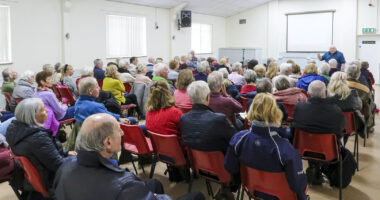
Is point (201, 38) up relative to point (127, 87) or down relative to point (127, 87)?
up

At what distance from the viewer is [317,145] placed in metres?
3.05

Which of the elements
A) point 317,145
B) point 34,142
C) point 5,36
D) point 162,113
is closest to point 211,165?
point 162,113

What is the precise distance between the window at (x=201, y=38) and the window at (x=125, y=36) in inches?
122

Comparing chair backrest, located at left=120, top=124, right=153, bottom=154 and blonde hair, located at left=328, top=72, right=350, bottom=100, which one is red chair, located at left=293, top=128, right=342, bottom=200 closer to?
blonde hair, located at left=328, top=72, right=350, bottom=100

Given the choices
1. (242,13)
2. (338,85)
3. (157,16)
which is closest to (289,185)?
(338,85)

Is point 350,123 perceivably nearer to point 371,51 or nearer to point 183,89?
point 183,89

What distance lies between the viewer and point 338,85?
3.91 metres

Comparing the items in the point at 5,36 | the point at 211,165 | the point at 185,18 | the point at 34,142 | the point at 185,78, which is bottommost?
the point at 211,165

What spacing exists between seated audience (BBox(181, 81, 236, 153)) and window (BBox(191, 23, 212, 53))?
427 inches

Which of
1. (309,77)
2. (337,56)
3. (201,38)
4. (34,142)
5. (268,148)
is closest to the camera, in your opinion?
(268,148)

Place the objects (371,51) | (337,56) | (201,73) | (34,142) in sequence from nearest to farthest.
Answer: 1. (34,142)
2. (201,73)
3. (337,56)
4. (371,51)

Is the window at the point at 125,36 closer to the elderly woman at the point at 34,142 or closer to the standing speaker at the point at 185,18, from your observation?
the standing speaker at the point at 185,18

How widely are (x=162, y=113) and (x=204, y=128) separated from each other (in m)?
0.58

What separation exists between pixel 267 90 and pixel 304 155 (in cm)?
87
